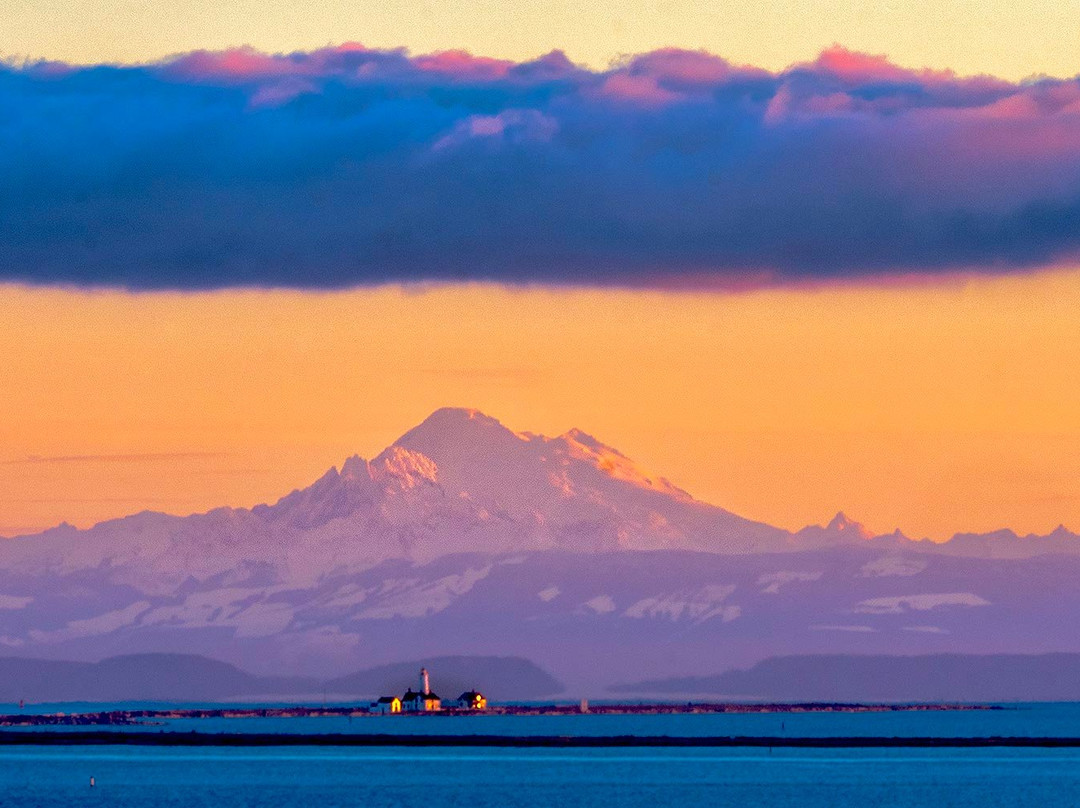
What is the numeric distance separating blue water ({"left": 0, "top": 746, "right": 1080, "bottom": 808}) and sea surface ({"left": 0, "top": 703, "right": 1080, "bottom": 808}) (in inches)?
5.3

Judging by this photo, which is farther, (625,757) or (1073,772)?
(625,757)

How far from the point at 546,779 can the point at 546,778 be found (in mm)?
1132

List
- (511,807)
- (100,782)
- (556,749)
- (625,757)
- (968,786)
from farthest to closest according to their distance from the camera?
(556,749), (625,757), (100,782), (968,786), (511,807)

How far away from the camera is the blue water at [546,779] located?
126 m

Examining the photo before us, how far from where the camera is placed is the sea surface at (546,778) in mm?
126625

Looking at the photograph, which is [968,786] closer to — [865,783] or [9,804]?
Result: [865,783]

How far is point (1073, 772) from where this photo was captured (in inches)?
5960

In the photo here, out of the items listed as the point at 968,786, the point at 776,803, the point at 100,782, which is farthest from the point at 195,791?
the point at 968,786

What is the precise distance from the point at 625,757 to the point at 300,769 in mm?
30091

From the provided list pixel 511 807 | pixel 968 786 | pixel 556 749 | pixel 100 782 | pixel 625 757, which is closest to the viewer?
pixel 511 807

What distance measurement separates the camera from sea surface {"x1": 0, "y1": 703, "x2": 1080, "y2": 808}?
127 m

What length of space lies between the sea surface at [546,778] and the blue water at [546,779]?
13 cm

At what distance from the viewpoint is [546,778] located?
148 metres

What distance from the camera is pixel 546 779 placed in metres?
147
